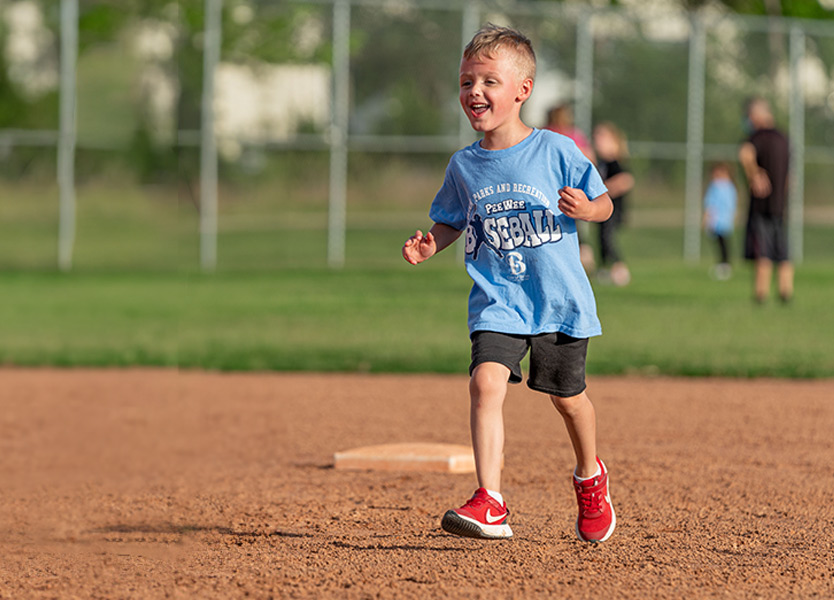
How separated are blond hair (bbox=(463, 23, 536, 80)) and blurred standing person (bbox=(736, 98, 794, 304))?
9.25 m

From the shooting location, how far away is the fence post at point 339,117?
59.2ft

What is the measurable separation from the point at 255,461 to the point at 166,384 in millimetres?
2823

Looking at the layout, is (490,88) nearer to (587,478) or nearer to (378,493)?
(587,478)

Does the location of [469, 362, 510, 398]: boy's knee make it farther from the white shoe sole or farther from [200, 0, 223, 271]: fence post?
[200, 0, 223, 271]: fence post

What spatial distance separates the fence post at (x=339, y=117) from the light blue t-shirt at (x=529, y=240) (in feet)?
45.5

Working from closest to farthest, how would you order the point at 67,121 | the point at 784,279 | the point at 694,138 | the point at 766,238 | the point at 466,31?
1. the point at 766,238
2. the point at 784,279
3. the point at 67,121
4. the point at 466,31
5. the point at 694,138

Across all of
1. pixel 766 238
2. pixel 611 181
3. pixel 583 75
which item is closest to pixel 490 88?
pixel 766 238

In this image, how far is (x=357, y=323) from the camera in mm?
11930

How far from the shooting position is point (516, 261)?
414 centimetres

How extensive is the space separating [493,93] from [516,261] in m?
0.57

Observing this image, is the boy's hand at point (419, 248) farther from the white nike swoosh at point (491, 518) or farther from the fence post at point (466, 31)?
the fence post at point (466, 31)

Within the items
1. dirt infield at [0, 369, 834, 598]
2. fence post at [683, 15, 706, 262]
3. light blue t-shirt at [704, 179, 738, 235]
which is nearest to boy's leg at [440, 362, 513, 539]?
dirt infield at [0, 369, 834, 598]

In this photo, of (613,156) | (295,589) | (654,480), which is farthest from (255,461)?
(613,156)

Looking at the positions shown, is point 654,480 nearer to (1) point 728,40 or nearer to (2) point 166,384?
(2) point 166,384
